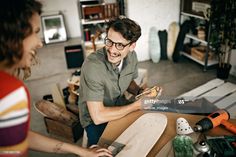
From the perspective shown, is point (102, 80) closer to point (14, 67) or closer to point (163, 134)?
point (163, 134)

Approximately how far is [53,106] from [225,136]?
6.15 ft

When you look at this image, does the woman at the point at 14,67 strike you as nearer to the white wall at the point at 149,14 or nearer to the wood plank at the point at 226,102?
the wood plank at the point at 226,102

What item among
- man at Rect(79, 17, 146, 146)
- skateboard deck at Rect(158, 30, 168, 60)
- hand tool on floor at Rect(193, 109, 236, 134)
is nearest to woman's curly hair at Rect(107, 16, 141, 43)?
man at Rect(79, 17, 146, 146)

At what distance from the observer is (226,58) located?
12.2 feet

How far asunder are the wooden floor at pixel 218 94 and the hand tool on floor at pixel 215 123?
878 mm

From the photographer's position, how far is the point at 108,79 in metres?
1.59

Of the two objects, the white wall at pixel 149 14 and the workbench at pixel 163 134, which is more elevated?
the white wall at pixel 149 14

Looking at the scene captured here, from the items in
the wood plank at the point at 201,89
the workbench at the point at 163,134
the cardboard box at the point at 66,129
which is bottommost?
the cardboard box at the point at 66,129

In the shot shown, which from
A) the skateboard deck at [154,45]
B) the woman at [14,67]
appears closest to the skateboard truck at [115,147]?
the woman at [14,67]

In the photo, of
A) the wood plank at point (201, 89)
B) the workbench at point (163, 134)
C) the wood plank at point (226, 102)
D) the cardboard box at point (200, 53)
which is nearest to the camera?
the workbench at point (163, 134)

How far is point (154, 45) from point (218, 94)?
1965 mm

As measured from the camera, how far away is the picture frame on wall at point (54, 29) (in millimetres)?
5621

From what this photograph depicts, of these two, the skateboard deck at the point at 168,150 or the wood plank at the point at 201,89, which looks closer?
A: the skateboard deck at the point at 168,150

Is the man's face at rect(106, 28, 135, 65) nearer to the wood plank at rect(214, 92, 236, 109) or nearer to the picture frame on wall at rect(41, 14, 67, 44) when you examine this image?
the wood plank at rect(214, 92, 236, 109)
